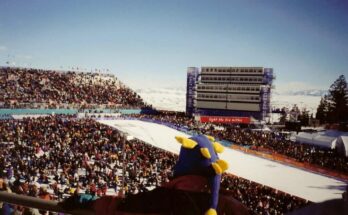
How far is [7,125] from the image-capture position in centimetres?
2798

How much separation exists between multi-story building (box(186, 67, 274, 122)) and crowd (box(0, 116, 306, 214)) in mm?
35344

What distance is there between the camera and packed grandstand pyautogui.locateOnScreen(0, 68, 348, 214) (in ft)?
47.9

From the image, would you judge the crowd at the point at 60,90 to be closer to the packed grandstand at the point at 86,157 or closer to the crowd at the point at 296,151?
the packed grandstand at the point at 86,157

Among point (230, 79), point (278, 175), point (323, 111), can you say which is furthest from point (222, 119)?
point (323, 111)

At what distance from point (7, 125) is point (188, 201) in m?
29.8

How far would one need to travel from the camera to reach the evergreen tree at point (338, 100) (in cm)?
7056

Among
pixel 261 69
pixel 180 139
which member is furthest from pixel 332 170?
pixel 261 69

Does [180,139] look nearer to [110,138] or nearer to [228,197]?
[228,197]

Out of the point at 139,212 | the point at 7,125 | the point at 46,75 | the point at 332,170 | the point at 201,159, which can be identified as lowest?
the point at 332,170

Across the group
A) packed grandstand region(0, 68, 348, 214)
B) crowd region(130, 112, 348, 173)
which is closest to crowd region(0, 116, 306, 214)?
packed grandstand region(0, 68, 348, 214)

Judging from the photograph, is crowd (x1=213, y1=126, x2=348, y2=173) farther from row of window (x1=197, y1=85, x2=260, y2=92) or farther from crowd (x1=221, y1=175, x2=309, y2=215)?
row of window (x1=197, y1=85, x2=260, y2=92)

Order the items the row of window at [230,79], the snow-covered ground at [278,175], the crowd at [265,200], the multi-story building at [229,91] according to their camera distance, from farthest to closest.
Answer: the row of window at [230,79]
the multi-story building at [229,91]
the snow-covered ground at [278,175]
the crowd at [265,200]

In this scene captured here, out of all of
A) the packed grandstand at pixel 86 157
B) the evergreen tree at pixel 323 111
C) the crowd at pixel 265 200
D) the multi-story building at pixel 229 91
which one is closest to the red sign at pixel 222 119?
the multi-story building at pixel 229 91

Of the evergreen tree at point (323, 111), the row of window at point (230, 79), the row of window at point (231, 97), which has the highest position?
the row of window at point (230, 79)
